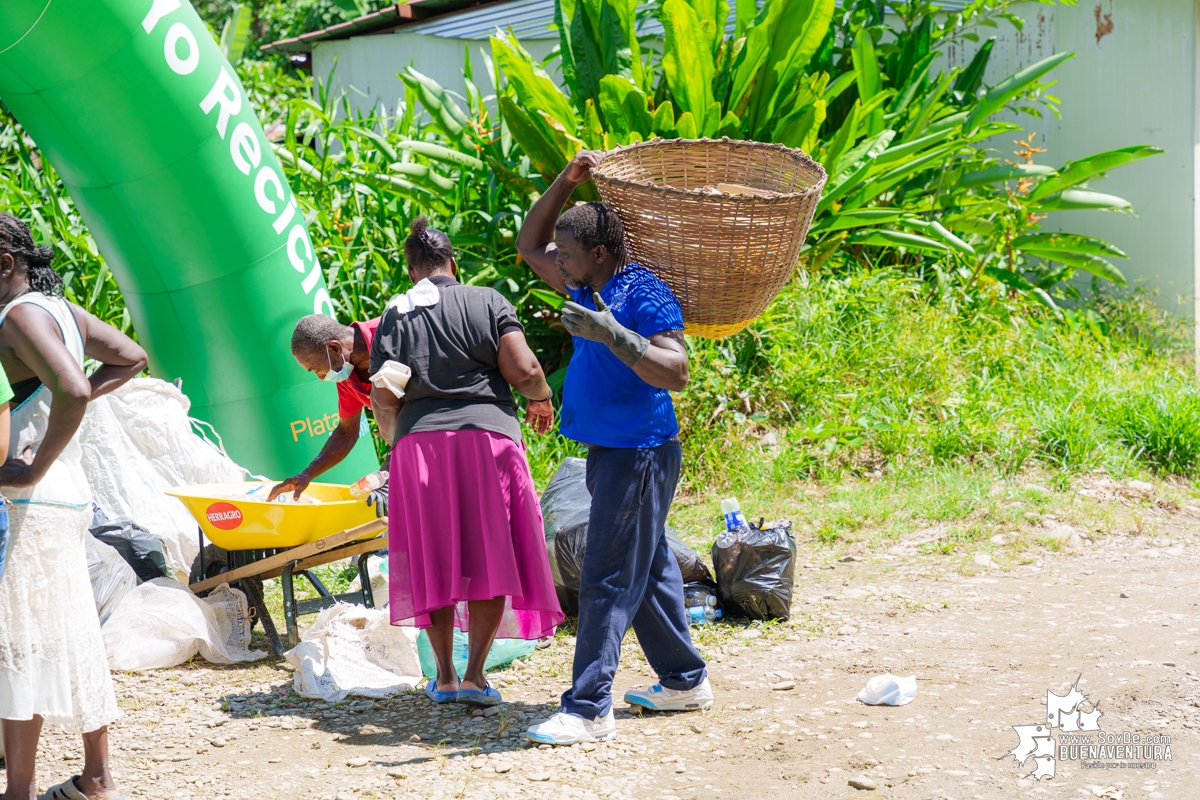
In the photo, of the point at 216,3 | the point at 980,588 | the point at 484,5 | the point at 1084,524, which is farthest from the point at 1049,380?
the point at 216,3

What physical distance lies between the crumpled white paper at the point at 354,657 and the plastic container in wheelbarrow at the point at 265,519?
35 cm

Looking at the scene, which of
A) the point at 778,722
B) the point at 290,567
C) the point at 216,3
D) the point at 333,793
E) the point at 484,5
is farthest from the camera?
the point at 216,3

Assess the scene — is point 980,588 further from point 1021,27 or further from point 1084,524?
point 1021,27

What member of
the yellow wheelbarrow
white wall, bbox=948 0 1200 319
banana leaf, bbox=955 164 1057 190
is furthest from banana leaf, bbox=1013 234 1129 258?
the yellow wheelbarrow

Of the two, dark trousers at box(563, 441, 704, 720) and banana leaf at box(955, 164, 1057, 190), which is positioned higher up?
banana leaf at box(955, 164, 1057, 190)

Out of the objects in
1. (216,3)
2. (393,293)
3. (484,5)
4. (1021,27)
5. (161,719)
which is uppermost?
(216,3)

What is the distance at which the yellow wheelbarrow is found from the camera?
4373 millimetres

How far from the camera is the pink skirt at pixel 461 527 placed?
3.76 meters

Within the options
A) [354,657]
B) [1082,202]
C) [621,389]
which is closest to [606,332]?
[621,389]

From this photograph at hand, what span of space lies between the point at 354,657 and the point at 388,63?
10011mm

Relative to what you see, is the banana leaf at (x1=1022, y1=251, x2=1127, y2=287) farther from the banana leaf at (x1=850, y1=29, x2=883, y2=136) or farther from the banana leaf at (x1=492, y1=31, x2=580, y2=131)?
the banana leaf at (x1=492, y1=31, x2=580, y2=131)

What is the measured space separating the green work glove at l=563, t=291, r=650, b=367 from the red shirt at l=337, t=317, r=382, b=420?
49.2 inches

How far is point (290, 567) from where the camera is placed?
4.48m

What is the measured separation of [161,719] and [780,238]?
2.71 metres
